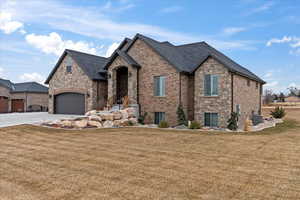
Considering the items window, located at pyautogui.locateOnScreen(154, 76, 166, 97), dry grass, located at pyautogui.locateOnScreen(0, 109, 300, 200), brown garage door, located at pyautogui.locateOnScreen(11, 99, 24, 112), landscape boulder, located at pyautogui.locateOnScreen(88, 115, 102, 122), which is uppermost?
window, located at pyautogui.locateOnScreen(154, 76, 166, 97)

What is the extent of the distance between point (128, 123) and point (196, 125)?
5.24 metres

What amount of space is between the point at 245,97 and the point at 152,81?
8.52 metres

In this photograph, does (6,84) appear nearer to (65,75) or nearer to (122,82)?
(65,75)

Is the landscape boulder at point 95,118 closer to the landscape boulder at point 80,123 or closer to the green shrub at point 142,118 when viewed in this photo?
the landscape boulder at point 80,123

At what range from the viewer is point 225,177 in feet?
18.4

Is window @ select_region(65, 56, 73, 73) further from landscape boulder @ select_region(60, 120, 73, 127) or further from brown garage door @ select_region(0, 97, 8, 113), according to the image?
brown garage door @ select_region(0, 97, 8, 113)

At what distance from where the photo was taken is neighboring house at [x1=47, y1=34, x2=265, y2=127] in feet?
53.8

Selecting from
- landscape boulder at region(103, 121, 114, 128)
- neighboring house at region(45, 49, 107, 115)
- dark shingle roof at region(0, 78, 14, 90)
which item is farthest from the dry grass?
dark shingle roof at region(0, 78, 14, 90)

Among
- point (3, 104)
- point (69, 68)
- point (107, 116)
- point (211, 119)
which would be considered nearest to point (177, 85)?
point (211, 119)

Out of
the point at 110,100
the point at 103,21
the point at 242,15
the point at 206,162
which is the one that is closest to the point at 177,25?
the point at 242,15

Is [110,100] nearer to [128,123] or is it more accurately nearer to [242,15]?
[128,123]

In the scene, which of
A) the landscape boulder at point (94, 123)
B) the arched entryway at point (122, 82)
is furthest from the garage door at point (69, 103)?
the landscape boulder at point (94, 123)

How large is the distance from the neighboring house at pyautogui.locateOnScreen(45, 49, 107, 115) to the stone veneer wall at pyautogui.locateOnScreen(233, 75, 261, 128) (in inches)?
506

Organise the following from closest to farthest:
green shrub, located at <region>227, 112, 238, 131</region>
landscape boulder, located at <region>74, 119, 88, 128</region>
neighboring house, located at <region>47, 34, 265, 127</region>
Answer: landscape boulder, located at <region>74, 119, 88, 128</region> < green shrub, located at <region>227, 112, 238, 131</region> < neighboring house, located at <region>47, 34, 265, 127</region>
